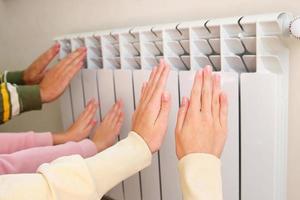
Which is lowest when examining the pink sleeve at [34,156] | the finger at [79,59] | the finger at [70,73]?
the pink sleeve at [34,156]

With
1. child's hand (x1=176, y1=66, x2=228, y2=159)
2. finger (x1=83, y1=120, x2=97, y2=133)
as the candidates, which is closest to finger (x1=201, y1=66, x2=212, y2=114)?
child's hand (x1=176, y1=66, x2=228, y2=159)

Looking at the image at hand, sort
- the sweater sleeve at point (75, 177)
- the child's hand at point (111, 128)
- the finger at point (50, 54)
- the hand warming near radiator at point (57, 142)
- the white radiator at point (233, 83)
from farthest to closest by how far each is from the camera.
A: the finger at point (50, 54) < the child's hand at point (111, 128) < the hand warming near radiator at point (57, 142) < the white radiator at point (233, 83) < the sweater sleeve at point (75, 177)

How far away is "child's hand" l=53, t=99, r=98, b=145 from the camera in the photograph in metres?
0.84

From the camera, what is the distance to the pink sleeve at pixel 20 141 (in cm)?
78

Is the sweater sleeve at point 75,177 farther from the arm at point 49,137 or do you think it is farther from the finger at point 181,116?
the arm at point 49,137

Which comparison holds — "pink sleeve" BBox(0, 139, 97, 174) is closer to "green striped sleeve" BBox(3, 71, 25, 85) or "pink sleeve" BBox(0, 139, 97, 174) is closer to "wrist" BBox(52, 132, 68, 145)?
"wrist" BBox(52, 132, 68, 145)

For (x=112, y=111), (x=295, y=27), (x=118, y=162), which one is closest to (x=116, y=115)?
(x=112, y=111)

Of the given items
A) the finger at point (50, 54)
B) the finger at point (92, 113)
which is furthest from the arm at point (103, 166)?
the finger at point (50, 54)

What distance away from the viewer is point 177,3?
2.30 ft

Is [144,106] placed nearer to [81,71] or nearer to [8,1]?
[81,71]

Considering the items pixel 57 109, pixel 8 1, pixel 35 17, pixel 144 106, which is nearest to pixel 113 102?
pixel 144 106

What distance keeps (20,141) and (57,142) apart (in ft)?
0.26

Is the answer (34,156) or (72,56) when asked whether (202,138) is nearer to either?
(34,156)

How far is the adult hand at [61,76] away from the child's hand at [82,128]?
0.08m
